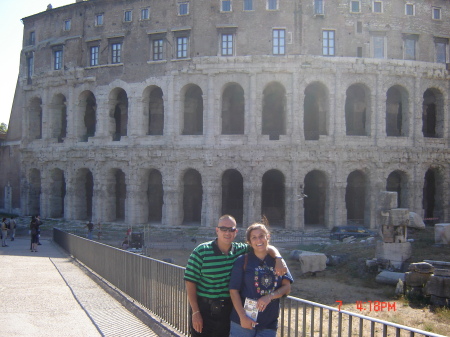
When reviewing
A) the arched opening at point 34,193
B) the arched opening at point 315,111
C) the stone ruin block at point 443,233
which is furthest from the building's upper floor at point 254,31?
the stone ruin block at point 443,233

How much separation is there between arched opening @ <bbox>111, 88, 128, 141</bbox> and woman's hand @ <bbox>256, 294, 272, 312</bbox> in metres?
25.7

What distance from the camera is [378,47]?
26.2m

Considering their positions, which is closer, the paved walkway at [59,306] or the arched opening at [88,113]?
the paved walkway at [59,306]

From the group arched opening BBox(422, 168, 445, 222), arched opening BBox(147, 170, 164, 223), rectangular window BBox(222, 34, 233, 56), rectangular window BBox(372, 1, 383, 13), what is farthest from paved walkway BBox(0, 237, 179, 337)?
rectangular window BBox(372, 1, 383, 13)

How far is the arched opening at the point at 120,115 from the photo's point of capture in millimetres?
29203

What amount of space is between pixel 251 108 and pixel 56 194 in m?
16.0

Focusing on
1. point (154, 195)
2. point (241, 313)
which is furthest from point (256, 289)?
point (154, 195)

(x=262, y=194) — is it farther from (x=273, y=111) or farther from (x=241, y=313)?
(x=241, y=313)

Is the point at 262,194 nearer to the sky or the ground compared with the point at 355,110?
A: nearer to the ground

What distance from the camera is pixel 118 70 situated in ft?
91.8

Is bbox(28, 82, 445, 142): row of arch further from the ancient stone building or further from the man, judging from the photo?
the man

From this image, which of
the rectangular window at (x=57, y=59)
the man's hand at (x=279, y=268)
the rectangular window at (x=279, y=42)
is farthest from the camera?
the rectangular window at (x=57, y=59)

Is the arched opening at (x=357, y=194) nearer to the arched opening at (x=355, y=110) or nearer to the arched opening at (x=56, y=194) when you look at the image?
the arched opening at (x=355, y=110)
